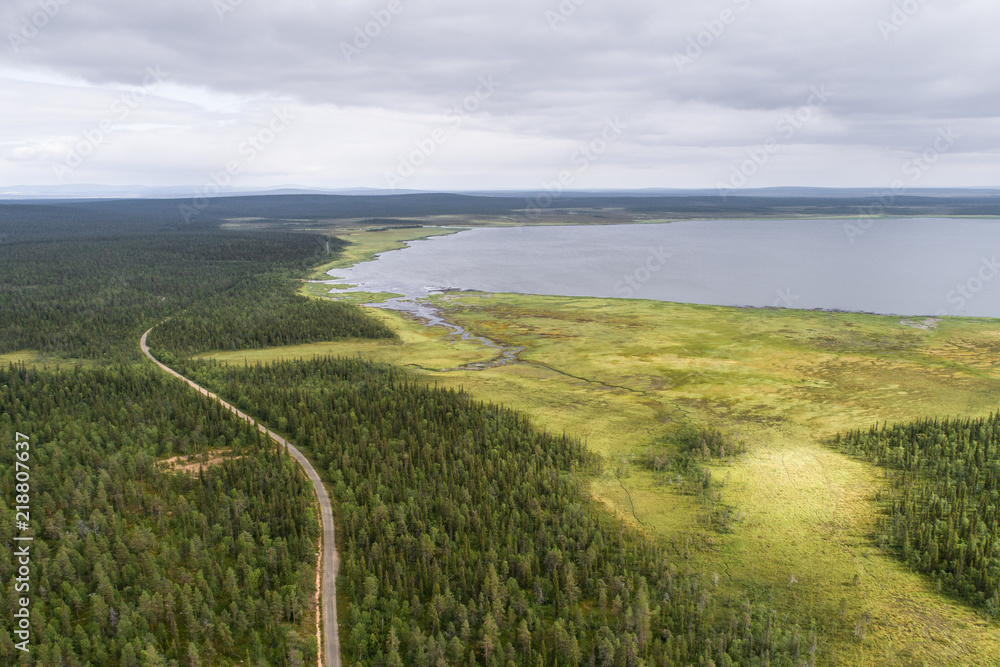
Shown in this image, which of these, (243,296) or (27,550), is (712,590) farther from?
(243,296)

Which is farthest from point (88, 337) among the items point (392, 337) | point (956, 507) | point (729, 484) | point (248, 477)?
point (956, 507)

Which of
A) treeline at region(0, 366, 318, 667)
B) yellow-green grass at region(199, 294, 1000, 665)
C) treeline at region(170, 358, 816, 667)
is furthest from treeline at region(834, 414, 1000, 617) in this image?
treeline at region(0, 366, 318, 667)

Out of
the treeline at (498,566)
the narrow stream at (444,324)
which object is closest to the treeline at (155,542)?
the treeline at (498,566)

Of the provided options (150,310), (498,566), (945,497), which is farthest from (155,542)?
(150,310)

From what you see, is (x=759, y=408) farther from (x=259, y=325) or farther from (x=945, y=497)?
(x=259, y=325)

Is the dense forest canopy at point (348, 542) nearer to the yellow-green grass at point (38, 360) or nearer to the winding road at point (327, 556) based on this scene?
the winding road at point (327, 556)
